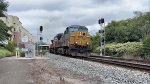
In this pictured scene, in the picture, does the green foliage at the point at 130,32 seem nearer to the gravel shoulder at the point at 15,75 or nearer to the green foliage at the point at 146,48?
the green foliage at the point at 146,48

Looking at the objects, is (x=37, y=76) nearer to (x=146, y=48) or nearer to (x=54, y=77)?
(x=54, y=77)

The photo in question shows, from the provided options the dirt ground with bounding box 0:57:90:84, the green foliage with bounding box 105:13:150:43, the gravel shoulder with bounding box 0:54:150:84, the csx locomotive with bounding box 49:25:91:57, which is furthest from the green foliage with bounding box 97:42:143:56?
the dirt ground with bounding box 0:57:90:84

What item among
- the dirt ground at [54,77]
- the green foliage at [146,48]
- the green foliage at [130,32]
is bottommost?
the dirt ground at [54,77]

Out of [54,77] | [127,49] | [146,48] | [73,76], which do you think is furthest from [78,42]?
[54,77]

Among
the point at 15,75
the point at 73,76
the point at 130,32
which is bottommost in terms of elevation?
the point at 73,76

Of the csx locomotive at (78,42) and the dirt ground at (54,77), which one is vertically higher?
the csx locomotive at (78,42)

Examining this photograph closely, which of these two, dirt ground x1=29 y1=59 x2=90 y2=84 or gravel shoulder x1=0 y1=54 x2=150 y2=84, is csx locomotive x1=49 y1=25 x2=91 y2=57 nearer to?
gravel shoulder x1=0 y1=54 x2=150 y2=84

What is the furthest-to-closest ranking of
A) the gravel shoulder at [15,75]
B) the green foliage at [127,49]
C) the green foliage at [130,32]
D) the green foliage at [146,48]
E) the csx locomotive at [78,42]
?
the green foliage at [130,32], the green foliage at [127,49], the csx locomotive at [78,42], the green foliage at [146,48], the gravel shoulder at [15,75]

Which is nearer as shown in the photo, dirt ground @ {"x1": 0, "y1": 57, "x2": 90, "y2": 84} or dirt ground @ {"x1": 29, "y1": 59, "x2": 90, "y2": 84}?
dirt ground @ {"x1": 0, "y1": 57, "x2": 90, "y2": 84}

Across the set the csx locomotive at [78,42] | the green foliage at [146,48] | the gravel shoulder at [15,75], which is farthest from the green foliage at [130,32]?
the gravel shoulder at [15,75]

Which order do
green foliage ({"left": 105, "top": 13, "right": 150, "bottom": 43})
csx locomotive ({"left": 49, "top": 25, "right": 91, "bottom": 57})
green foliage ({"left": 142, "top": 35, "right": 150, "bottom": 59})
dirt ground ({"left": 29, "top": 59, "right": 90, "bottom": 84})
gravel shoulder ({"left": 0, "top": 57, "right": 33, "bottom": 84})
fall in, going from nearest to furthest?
gravel shoulder ({"left": 0, "top": 57, "right": 33, "bottom": 84}) → dirt ground ({"left": 29, "top": 59, "right": 90, "bottom": 84}) → green foliage ({"left": 142, "top": 35, "right": 150, "bottom": 59}) → csx locomotive ({"left": 49, "top": 25, "right": 91, "bottom": 57}) → green foliage ({"left": 105, "top": 13, "right": 150, "bottom": 43})

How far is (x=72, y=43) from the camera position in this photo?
150 feet

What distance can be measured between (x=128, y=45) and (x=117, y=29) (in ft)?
59.2

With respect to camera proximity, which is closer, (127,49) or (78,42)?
(78,42)
